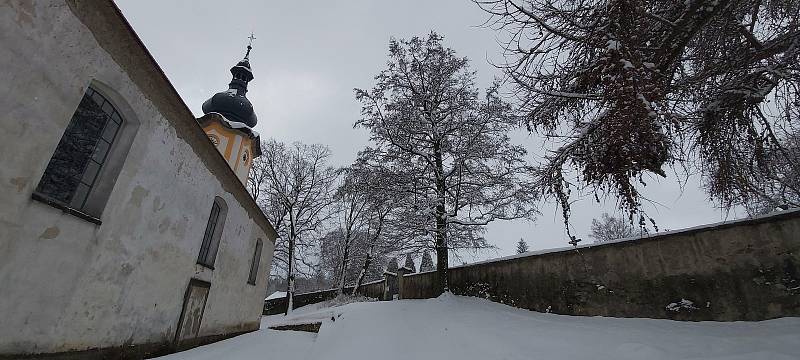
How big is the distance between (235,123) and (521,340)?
18.6 meters

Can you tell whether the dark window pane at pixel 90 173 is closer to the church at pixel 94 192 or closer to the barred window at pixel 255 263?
the church at pixel 94 192

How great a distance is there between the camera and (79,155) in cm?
451

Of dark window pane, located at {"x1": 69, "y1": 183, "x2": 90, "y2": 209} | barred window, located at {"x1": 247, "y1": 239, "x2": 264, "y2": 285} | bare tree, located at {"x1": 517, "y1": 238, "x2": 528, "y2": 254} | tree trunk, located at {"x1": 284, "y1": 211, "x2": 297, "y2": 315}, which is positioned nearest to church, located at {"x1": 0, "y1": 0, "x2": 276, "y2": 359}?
dark window pane, located at {"x1": 69, "y1": 183, "x2": 90, "y2": 209}

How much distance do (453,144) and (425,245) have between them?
351cm

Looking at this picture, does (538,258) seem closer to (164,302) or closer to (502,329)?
(502,329)

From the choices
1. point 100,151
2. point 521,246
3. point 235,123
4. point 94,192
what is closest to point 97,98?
point 100,151

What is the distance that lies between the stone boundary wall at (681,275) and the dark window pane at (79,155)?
8.44 metres

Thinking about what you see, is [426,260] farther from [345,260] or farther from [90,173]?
[90,173]

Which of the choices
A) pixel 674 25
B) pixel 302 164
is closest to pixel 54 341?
pixel 674 25

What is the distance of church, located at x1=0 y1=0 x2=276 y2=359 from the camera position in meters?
3.30

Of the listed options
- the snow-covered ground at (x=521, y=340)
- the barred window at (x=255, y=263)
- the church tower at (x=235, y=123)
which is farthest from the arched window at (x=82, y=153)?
the church tower at (x=235, y=123)

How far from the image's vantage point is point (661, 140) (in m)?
3.17

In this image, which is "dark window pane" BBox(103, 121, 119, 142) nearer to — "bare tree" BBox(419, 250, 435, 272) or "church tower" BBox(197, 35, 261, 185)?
"bare tree" BBox(419, 250, 435, 272)

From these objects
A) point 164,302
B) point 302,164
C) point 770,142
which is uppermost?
point 302,164
